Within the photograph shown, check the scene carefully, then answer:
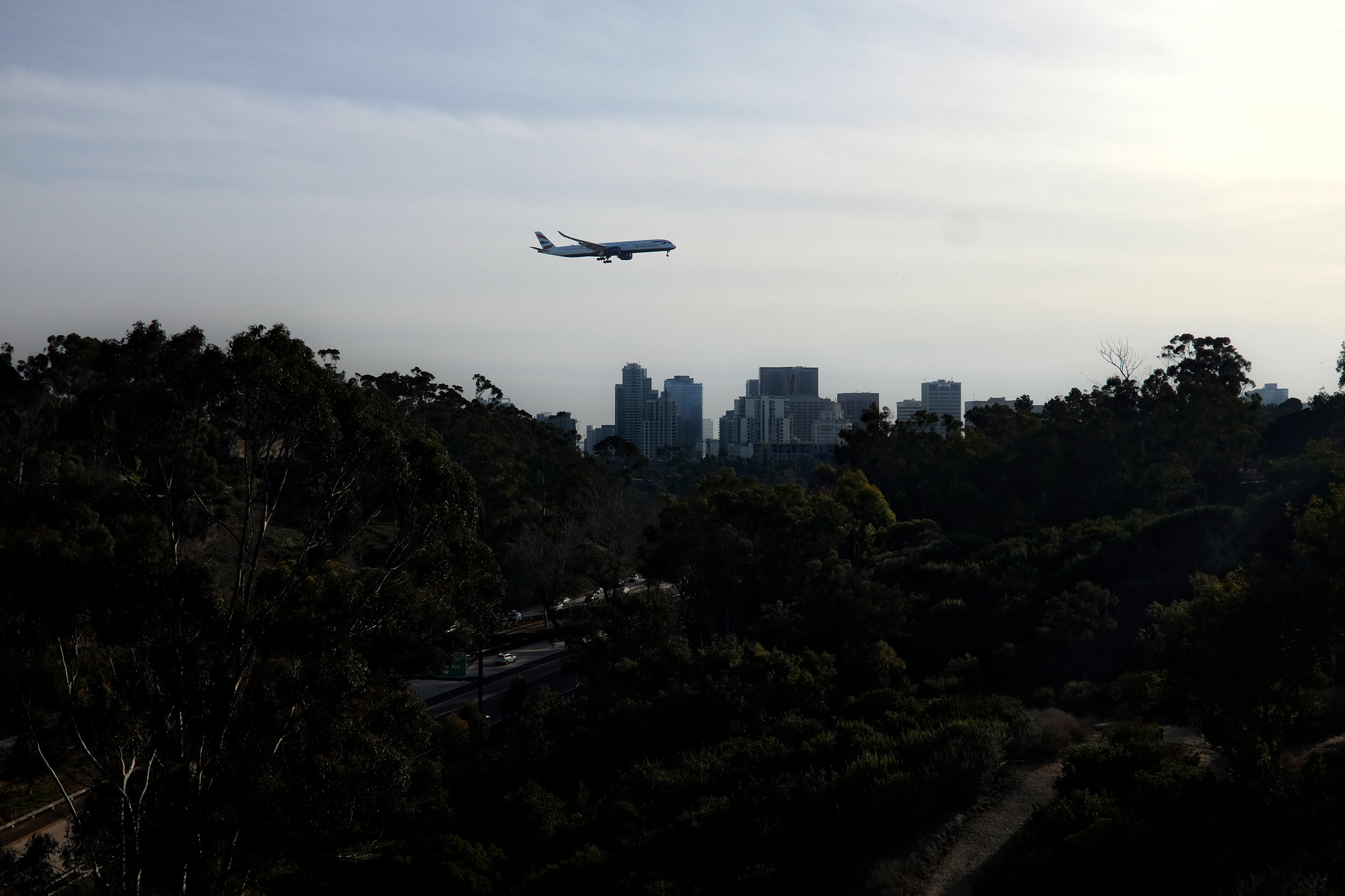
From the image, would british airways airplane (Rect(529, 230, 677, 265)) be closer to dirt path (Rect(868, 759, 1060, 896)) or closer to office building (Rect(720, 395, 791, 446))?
dirt path (Rect(868, 759, 1060, 896))

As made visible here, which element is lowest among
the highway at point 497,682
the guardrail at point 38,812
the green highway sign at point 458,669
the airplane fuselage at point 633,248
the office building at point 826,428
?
the highway at point 497,682

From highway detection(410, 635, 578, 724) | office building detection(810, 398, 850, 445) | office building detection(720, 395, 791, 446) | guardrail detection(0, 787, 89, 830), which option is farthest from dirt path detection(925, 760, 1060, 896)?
office building detection(720, 395, 791, 446)

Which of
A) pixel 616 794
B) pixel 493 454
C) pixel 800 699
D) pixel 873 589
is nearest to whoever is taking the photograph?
pixel 616 794

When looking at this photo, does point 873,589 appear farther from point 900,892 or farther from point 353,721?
point 353,721

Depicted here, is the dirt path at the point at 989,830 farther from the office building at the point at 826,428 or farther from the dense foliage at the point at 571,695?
the office building at the point at 826,428

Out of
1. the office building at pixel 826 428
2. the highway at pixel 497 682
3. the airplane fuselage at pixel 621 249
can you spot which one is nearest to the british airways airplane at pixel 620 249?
the airplane fuselage at pixel 621 249

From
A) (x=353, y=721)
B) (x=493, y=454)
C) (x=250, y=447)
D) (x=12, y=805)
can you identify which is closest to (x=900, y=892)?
(x=353, y=721)

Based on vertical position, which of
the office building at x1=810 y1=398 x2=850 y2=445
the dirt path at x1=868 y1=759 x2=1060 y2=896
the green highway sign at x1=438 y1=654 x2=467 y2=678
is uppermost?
the office building at x1=810 y1=398 x2=850 y2=445

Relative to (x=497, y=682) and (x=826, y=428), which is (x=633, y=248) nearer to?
(x=497, y=682)
